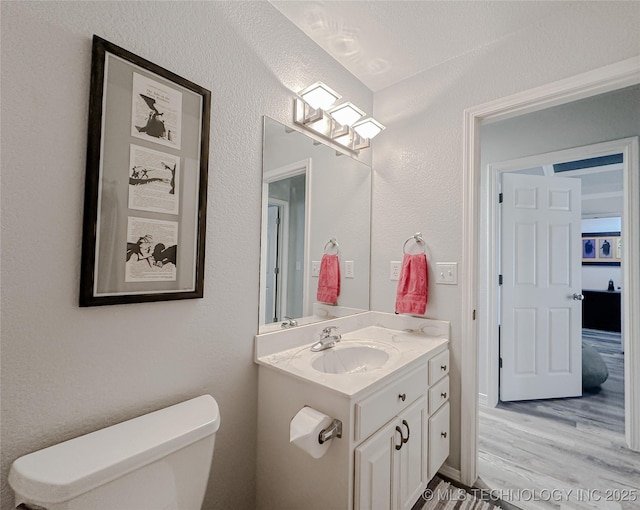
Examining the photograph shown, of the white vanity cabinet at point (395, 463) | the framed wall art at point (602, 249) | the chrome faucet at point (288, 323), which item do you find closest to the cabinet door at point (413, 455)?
the white vanity cabinet at point (395, 463)

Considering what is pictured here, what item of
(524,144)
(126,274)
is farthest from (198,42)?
(524,144)

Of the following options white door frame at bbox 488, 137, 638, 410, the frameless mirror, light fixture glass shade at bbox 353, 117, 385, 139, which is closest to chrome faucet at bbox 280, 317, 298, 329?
the frameless mirror

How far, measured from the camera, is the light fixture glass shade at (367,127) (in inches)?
69.2

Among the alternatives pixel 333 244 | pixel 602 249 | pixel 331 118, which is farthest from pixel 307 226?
pixel 602 249

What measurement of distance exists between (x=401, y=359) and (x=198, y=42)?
5.11ft

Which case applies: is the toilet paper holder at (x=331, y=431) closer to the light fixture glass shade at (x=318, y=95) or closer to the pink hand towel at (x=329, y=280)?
the pink hand towel at (x=329, y=280)

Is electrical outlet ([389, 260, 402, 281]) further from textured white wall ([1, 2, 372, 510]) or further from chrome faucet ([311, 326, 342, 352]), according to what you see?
textured white wall ([1, 2, 372, 510])

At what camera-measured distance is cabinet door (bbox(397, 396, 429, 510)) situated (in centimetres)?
124

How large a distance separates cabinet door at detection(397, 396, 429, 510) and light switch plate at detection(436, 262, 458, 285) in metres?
0.66

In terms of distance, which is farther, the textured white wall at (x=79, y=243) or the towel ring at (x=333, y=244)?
the towel ring at (x=333, y=244)

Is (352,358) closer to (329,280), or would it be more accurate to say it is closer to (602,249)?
(329,280)

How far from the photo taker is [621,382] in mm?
2963

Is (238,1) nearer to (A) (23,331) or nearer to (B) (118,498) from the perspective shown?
(A) (23,331)

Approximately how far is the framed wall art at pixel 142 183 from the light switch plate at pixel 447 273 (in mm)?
1327
